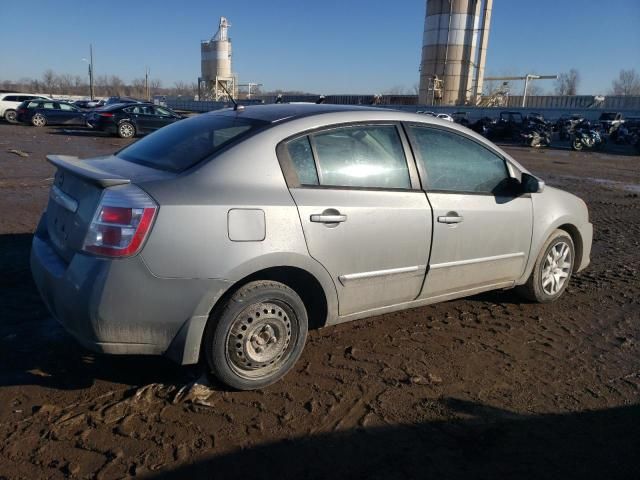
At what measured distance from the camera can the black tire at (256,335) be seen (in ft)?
9.38

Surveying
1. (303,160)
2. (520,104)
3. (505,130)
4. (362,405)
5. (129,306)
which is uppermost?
(520,104)

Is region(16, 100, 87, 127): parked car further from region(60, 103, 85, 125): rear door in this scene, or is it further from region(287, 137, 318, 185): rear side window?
region(287, 137, 318, 185): rear side window

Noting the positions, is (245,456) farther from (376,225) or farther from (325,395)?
(376,225)

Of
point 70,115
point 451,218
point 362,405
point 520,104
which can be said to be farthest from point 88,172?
point 520,104

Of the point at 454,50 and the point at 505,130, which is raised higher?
the point at 454,50

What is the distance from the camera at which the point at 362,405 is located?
2.96 metres

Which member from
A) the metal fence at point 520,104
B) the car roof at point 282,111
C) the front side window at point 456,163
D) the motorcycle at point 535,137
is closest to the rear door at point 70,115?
the metal fence at point 520,104

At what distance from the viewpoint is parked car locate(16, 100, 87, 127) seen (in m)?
24.2

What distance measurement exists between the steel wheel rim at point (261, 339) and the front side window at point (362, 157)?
87cm

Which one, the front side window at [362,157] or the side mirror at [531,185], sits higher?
the front side window at [362,157]

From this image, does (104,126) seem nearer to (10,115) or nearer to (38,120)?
(38,120)

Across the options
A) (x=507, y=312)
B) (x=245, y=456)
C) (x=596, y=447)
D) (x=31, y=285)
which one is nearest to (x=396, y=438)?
(x=245, y=456)

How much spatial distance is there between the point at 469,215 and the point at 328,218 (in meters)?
1.25

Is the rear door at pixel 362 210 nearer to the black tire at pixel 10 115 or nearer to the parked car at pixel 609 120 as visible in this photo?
the black tire at pixel 10 115
